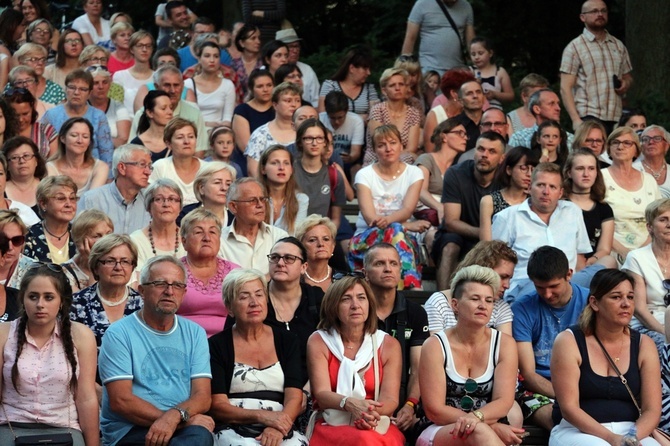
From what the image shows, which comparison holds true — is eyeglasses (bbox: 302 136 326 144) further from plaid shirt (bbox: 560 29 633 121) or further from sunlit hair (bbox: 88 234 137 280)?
plaid shirt (bbox: 560 29 633 121)

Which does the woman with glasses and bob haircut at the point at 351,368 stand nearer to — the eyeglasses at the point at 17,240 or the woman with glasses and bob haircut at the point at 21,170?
the eyeglasses at the point at 17,240

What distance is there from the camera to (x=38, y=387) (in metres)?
7.02

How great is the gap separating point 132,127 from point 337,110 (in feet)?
5.88

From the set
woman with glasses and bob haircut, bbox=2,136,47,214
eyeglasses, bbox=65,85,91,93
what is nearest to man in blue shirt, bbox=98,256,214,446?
woman with glasses and bob haircut, bbox=2,136,47,214

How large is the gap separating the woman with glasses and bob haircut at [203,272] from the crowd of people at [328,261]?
0.5 inches

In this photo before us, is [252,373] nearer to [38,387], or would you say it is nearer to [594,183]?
[38,387]

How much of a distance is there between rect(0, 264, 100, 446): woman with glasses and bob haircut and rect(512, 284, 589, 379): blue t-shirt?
8.59ft

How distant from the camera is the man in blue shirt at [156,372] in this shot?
7.12m

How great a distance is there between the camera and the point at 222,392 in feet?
24.4

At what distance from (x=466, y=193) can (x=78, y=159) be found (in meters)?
3.01

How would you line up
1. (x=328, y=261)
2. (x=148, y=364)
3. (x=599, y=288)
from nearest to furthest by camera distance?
(x=148, y=364) < (x=599, y=288) < (x=328, y=261)

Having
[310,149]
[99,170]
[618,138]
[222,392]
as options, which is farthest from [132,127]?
[222,392]

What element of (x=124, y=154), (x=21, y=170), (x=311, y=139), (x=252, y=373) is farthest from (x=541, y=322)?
(x=21, y=170)

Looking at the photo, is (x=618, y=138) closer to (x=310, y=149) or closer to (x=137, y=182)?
(x=310, y=149)
